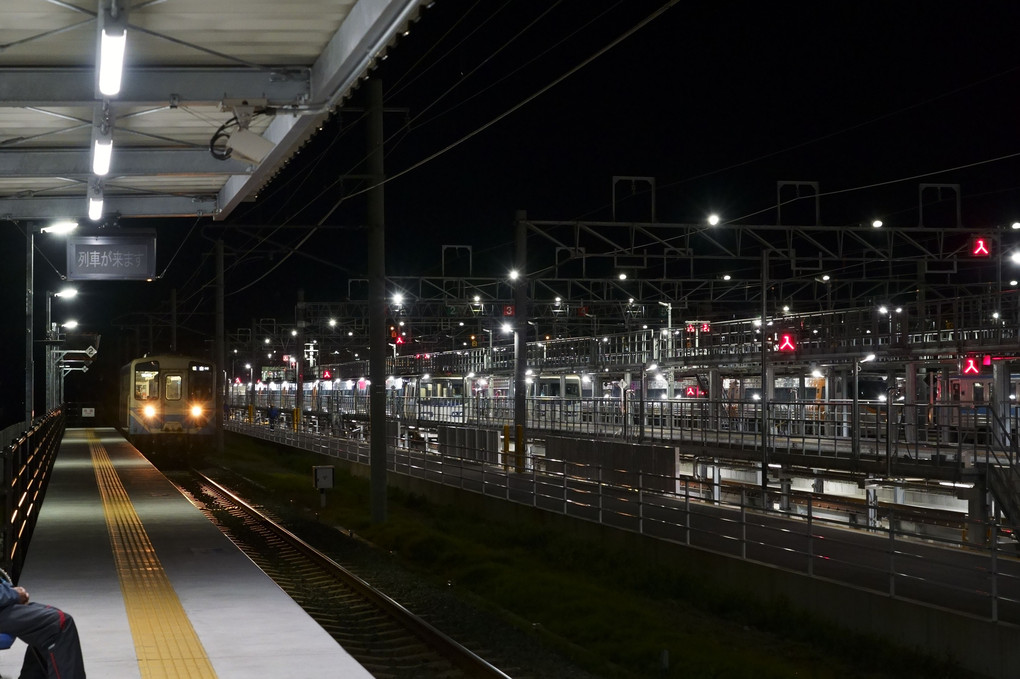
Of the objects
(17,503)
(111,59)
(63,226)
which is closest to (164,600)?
(17,503)

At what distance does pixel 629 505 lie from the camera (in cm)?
2086

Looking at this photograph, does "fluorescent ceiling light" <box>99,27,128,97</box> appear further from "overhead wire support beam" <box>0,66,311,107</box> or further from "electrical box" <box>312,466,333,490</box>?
"electrical box" <box>312,466,333,490</box>

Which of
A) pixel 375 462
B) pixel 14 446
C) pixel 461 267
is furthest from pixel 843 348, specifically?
pixel 461 267

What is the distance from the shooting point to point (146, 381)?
144ft

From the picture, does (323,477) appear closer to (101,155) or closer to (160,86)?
(101,155)

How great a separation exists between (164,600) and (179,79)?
555 cm

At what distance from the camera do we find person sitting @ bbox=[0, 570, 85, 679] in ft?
23.2

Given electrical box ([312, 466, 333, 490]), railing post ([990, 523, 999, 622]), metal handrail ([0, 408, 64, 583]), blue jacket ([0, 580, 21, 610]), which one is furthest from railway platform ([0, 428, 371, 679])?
railing post ([990, 523, 999, 622])

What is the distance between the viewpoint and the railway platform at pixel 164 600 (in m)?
9.27

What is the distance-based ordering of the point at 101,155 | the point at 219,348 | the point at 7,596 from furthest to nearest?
1. the point at 219,348
2. the point at 101,155
3. the point at 7,596

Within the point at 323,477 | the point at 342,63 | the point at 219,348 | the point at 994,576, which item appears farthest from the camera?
the point at 219,348

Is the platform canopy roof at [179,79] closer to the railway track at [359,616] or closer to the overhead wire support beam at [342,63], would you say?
the overhead wire support beam at [342,63]

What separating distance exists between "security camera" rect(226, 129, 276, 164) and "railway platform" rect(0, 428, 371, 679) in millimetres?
4157

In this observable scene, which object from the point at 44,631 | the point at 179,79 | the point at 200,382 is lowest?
the point at 44,631
